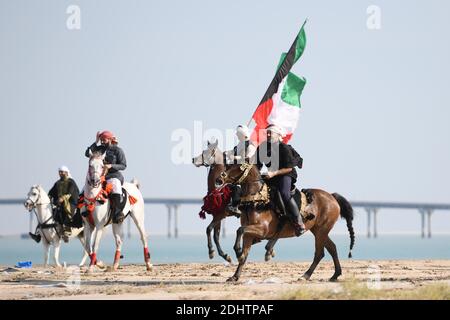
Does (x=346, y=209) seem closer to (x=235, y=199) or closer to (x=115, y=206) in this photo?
(x=235, y=199)

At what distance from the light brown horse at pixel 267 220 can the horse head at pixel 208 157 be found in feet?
9.25

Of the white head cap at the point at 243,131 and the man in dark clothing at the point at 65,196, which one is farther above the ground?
the white head cap at the point at 243,131

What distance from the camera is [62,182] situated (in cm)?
2758

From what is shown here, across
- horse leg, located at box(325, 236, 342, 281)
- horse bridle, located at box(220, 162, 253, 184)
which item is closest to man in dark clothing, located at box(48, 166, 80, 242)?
horse leg, located at box(325, 236, 342, 281)

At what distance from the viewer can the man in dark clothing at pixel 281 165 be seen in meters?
20.0

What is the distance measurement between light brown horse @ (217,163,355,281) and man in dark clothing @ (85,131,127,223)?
13.8ft

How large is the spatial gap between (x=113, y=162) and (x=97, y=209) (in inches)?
44.5

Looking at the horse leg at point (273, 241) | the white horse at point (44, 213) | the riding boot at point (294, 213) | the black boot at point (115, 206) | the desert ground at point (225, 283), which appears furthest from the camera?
the white horse at point (44, 213)

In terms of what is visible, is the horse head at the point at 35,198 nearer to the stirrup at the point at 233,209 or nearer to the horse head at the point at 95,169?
the horse head at the point at 95,169

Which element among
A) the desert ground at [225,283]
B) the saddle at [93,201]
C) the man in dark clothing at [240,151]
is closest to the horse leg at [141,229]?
the desert ground at [225,283]

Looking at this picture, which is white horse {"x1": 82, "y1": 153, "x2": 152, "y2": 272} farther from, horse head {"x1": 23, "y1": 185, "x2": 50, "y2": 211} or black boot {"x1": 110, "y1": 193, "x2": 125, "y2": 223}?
horse head {"x1": 23, "y1": 185, "x2": 50, "y2": 211}

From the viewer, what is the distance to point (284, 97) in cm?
2759
